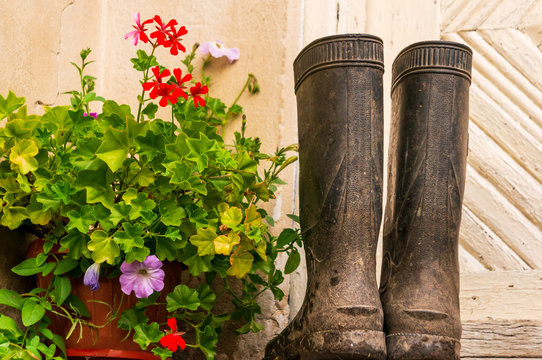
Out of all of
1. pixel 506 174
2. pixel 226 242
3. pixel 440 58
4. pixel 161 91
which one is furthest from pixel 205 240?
pixel 506 174

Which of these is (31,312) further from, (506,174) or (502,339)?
(506,174)

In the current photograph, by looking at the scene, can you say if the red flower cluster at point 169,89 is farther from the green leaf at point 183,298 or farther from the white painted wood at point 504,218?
the white painted wood at point 504,218

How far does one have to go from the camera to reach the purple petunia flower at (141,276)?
3.24 feet

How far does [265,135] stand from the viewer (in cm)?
141

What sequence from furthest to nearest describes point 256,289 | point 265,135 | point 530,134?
point 530,134 < point 265,135 < point 256,289

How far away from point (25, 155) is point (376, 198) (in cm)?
53

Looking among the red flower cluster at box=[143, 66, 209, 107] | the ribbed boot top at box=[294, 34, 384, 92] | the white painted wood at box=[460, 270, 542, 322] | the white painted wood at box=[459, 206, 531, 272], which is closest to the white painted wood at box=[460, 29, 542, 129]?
the white painted wood at box=[459, 206, 531, 272]

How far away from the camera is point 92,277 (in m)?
0.98

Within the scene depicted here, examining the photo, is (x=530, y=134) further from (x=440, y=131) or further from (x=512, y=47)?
(x=440, y=131)

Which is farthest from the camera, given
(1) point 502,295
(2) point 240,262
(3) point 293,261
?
(1) point 502,295

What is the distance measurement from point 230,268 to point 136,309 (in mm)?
151

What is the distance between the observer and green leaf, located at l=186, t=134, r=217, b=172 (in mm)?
994

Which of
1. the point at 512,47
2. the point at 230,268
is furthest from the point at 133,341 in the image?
the point at 512,47

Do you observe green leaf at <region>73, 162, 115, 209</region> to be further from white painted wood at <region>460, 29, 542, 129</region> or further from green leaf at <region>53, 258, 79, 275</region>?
white painted wood at <region>460, 29, 542, 129</region>
